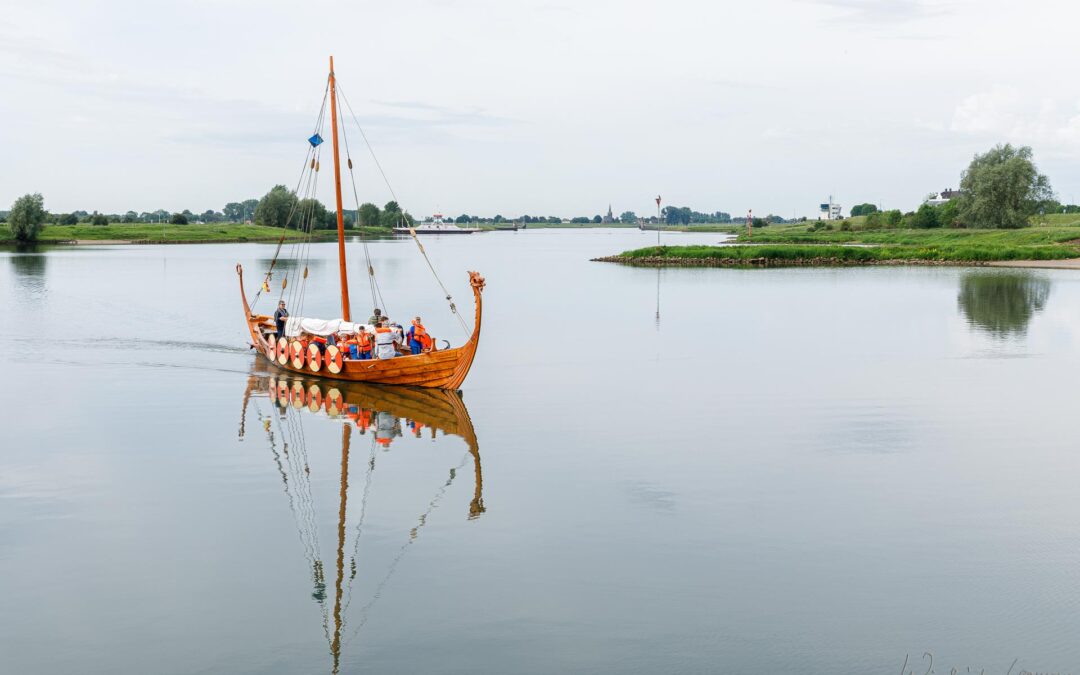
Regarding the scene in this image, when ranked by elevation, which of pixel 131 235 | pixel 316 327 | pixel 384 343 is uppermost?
pixel 131 235

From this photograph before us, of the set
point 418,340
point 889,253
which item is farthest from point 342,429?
point 889,253

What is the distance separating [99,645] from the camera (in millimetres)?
12938

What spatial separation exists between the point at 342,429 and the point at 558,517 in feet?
33.7

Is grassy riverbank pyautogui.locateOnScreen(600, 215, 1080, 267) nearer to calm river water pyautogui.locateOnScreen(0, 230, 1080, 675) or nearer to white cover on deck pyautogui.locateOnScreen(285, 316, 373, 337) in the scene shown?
calm river water pyautogui.locateOnScreen(0, 230, 1080, 675)

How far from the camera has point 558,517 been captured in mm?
18453

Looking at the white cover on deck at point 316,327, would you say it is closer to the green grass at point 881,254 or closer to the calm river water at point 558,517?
the calm river water at point 558,517

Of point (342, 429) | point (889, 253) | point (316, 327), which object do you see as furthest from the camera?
point (889, 253)

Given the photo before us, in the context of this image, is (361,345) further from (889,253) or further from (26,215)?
(26,215)

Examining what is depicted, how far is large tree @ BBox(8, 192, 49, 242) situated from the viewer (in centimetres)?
14812

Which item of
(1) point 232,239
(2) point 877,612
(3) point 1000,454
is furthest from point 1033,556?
(1) point 232,239

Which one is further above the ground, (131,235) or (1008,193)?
(1008,193)

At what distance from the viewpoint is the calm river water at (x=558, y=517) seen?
43.2 ft

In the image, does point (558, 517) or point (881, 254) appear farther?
point (881, 254)

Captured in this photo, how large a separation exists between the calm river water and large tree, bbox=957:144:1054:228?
370 ft
